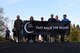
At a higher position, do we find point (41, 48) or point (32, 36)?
point (32, 36)

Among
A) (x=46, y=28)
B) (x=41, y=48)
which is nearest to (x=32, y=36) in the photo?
(x=46, y=28)

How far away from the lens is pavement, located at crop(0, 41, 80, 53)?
469 inches

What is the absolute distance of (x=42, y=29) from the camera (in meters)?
18.2

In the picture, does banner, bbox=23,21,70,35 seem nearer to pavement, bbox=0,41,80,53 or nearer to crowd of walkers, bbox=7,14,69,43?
crowd of walkers, bbox=7,14,69,43

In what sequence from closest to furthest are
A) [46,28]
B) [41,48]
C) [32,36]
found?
[41,48], [32,36], [46,28]

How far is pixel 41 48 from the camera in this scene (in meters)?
12.0

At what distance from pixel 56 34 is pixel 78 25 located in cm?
560

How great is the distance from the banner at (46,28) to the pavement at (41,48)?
5710 mm

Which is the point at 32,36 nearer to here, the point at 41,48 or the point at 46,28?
the point at 46,28

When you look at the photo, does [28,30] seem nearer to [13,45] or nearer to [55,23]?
[55,23]

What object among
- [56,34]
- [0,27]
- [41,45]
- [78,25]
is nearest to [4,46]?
[41,45]

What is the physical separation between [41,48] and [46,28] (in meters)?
6.26

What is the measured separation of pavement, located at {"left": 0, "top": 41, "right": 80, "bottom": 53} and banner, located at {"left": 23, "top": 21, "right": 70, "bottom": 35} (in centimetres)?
Answer: 571

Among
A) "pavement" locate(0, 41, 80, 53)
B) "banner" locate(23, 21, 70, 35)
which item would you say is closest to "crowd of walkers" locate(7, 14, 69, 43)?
"banner" locate(23, 21, 70, 35)
